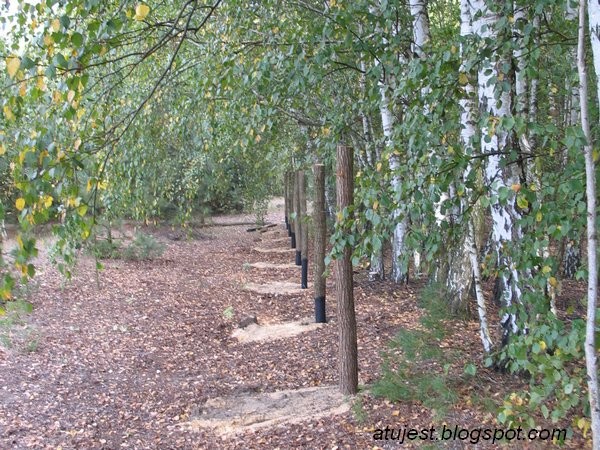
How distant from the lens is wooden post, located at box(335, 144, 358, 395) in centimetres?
493

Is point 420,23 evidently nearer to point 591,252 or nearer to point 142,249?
point 591,252

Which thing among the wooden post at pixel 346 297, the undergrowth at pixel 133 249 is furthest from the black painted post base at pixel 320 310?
the undergrowth at pixel 133 249

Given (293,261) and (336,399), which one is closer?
(336,399)

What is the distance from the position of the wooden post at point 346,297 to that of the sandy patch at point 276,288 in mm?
5175

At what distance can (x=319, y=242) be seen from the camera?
763cm

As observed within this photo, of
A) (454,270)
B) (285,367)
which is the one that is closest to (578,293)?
(454,270)

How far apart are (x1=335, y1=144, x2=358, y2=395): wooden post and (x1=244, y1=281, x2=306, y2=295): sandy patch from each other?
5.17 meters

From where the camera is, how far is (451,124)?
283cm

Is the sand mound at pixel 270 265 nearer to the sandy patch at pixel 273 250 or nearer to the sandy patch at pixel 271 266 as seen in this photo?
the sandy patch at pixel 271 266

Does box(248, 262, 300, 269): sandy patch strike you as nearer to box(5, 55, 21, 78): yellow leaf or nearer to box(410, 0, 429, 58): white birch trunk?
box(410, 0, 429, 58): white birch trunk

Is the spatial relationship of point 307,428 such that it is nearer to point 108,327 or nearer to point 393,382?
point 393,382

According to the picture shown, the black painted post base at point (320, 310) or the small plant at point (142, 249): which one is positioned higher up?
the small plant at point (142, 249)

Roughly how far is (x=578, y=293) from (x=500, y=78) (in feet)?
22.2

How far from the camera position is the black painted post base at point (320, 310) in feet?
25.0
